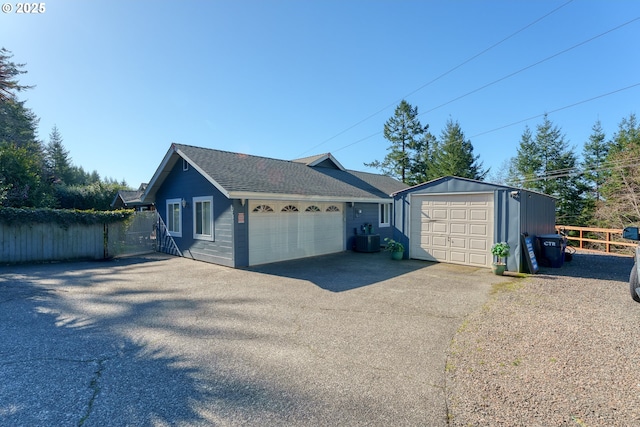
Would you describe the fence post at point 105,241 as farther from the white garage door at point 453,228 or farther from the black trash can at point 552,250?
the black trash can at point 552,250

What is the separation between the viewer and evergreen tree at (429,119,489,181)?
1056 inches

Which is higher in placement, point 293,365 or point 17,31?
point 17,31

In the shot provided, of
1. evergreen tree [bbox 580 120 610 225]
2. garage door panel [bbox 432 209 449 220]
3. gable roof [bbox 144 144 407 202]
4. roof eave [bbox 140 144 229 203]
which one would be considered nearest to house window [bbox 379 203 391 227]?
gable roof [bbox 144 144 407 202]

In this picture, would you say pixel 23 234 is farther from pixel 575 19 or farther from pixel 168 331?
pixel 575 19

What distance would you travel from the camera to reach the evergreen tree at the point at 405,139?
28.4 m

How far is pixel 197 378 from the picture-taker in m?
2.99

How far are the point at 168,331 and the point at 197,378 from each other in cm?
161

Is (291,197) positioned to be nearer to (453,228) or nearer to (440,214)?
(440,214)

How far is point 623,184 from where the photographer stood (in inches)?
761

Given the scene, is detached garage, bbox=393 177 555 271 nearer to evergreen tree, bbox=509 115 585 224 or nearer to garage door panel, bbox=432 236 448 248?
garage door panel, bbox=432 236 448 248

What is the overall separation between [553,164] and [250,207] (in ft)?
90.2

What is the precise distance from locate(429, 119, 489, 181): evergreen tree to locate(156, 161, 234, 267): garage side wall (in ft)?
73.3

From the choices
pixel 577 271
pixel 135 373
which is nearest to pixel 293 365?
pixel 135 373

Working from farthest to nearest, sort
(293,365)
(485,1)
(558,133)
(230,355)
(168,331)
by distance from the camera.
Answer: (558,133)
(485,1)
(168,331)
(230,355)
(293,365)
